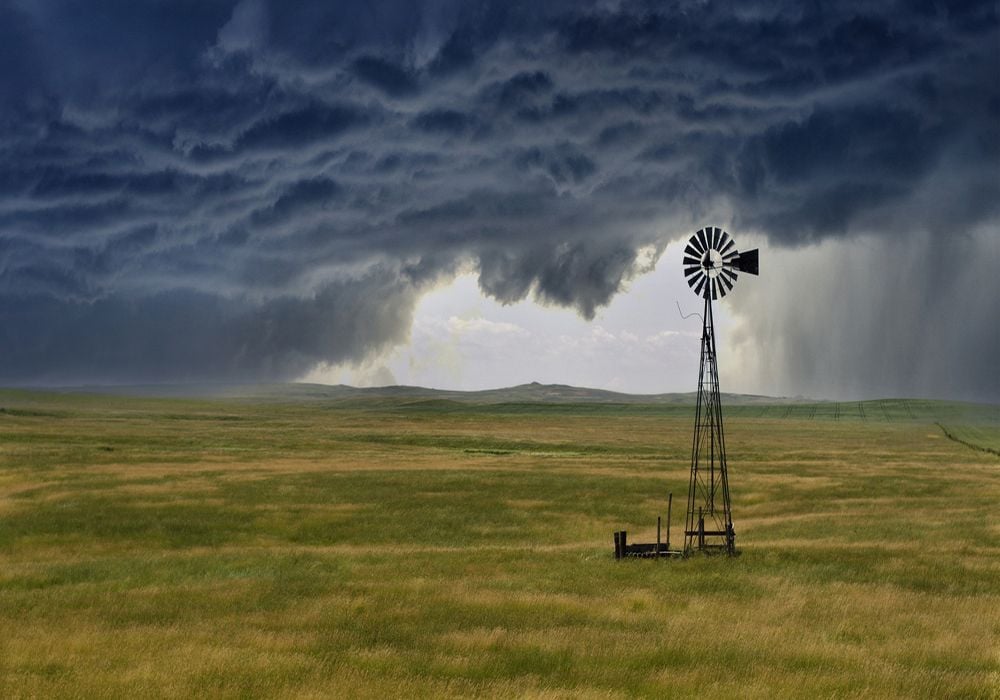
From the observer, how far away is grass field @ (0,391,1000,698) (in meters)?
17.2

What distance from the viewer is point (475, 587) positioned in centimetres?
2728

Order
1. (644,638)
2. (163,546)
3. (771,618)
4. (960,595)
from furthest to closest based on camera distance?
(163,546)
(960,595)
(771,618)
(644,638)

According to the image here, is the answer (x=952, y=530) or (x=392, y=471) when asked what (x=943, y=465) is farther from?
(x=392, y=471)

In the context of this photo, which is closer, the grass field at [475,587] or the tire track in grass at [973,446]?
the grass field at [475,587]

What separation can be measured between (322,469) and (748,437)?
320 feet

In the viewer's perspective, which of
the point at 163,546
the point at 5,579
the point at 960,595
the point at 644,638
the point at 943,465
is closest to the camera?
the point at 644,638

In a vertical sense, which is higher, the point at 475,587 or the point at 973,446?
the point at 973,446

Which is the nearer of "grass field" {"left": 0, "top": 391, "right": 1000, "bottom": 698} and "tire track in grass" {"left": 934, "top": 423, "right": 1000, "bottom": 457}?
"grass field" {"left": 0, "top": 391, "right": 1000, "bottom": 698}

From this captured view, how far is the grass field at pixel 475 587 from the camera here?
17.2m

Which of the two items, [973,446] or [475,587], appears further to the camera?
[973,446]

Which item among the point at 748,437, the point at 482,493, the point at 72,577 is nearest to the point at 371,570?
the point at 72,577

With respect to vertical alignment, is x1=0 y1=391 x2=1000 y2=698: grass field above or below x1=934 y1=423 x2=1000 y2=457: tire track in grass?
below

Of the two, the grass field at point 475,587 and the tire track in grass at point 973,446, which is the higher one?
the tire track in grass at point 973,446

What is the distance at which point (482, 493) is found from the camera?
55844 mm
